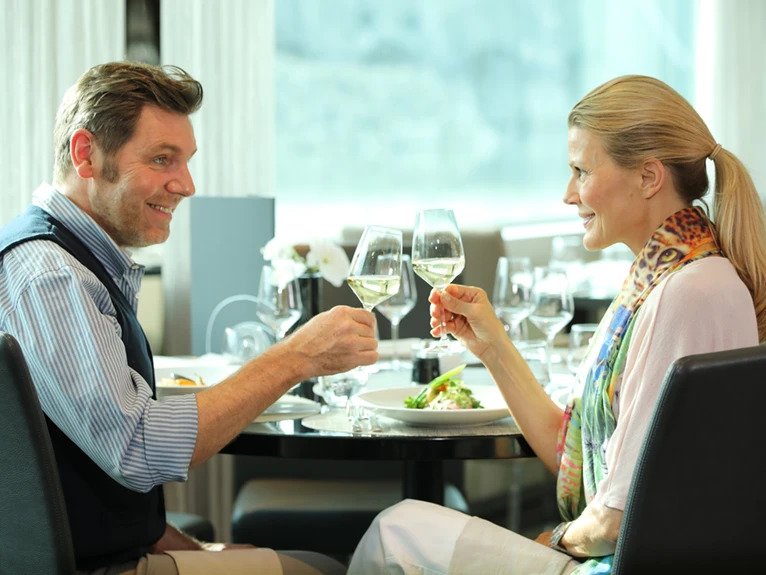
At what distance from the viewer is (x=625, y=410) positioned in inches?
61.0

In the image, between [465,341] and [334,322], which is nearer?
[334,322]

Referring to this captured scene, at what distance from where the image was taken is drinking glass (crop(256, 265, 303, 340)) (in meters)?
2.46

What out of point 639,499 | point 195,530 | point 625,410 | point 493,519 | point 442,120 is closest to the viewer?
point 639,499

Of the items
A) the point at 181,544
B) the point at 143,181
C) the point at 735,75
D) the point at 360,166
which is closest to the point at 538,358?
the point at 181,544

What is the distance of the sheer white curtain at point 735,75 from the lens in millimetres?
6617

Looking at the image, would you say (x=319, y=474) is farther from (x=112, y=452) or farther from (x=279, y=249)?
(x=112, y=452)

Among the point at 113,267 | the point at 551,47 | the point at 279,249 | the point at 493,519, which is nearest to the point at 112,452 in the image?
the point at 113,267

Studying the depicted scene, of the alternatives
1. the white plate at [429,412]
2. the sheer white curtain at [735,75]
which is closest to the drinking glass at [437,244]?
the white plate at [429,412]

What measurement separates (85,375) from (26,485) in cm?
19

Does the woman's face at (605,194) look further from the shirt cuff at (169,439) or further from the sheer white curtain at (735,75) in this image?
the sheer white curtain at (735,75)

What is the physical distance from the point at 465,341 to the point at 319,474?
1.03m

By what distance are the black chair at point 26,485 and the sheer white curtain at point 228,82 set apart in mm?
3348

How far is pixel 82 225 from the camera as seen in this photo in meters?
1.76

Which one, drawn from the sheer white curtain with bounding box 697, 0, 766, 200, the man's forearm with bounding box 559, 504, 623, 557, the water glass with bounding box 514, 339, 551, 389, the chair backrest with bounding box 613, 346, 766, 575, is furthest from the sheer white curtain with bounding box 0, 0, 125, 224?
the sheer white curtain with bounding box 697, 0, 766, 200
